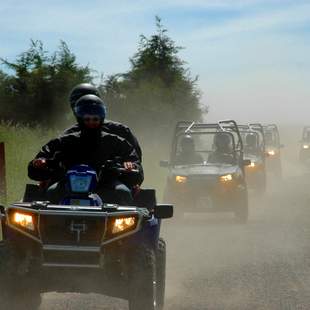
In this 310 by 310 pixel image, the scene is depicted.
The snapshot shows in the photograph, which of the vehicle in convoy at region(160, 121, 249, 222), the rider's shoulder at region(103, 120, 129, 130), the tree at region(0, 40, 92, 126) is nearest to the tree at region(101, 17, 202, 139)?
the tree at region(0, 40, 92, 126)

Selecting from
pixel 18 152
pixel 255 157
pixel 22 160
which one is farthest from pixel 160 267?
pixel 18 152

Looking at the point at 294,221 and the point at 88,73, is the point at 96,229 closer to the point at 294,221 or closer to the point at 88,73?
the point at 294,221

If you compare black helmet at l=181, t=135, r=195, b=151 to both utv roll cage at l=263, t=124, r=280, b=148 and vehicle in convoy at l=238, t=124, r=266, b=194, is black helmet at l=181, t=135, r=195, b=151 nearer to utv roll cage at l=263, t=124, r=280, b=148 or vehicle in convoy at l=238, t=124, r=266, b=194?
vehicle in convoy at l=238, t=124, r=266, b=194

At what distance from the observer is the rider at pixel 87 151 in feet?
24.3

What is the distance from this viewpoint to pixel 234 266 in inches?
428

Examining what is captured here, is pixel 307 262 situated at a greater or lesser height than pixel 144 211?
lesser

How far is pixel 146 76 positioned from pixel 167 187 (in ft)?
107

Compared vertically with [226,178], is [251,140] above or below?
above

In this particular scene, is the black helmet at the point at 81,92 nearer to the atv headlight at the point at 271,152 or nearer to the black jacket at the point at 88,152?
the black jacket at the point at 88,152

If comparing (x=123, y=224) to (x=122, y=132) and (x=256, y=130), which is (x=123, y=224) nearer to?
(x=122, y=132)

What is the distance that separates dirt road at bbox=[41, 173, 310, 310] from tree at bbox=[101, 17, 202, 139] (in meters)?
26.5

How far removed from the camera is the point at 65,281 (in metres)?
6.50

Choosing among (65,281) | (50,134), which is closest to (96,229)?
(65,281)

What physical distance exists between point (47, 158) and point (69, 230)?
1327mm
